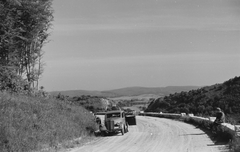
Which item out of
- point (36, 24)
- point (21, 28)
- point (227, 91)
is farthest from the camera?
point (227, 91)

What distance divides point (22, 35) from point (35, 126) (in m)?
16.3

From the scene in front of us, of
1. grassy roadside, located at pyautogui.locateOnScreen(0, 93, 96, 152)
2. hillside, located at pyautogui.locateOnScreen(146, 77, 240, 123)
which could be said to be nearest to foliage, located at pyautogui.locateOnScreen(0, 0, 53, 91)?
grassy roadside, located at pyautogui.locateOnScreen(0, 93, 96, 152)

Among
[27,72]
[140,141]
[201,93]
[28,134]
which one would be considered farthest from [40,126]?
[201,93]

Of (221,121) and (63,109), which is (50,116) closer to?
(63,109)

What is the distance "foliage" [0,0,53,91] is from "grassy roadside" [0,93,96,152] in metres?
5.36

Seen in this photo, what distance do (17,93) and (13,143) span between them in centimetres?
1031

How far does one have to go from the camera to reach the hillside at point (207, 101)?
4696cm

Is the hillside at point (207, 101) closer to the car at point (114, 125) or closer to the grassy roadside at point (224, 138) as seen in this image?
the grassy roadside at point (224, 138)

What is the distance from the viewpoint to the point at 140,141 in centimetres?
2148

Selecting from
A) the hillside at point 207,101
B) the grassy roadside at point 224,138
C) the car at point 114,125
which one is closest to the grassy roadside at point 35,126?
the car at point 114,125

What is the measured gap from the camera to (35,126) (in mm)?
20422

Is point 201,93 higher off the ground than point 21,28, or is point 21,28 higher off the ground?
point 21,28

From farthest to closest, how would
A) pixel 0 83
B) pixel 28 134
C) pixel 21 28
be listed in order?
1. pixel 21 28
2. pixel 0 83
3. pixel 28 134

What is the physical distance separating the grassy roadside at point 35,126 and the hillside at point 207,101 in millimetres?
23477
